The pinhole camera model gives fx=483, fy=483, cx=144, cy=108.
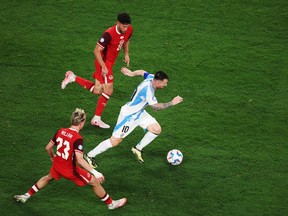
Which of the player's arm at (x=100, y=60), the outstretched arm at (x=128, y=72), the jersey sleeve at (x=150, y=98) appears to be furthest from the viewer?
the player's arm at (x=100, y=60)

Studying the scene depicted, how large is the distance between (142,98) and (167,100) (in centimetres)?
210

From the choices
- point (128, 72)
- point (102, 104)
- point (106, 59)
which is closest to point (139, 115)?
point (128, 72)

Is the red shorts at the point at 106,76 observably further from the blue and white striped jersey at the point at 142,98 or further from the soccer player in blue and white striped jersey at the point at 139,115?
the blue and white striped jersey at the point at 142,98

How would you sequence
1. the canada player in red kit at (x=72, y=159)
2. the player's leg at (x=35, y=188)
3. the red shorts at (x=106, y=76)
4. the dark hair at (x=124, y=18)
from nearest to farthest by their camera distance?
1. the canada player in red kit at (x=72, y=159)
2. the player's leg at (x=35, y=188)
3. the dark hair at (x=124, y=18)
4. the red shorts at (x=106, y=76)

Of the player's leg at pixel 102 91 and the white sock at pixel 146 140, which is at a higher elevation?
the player's leg at pixel 102 91

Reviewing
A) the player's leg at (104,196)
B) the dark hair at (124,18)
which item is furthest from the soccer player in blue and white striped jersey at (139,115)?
the player's leg at (104,196)

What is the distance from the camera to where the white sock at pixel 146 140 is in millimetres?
8656

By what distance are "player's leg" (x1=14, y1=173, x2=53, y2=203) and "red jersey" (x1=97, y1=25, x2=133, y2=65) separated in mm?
2795

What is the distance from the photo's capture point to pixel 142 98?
830cm

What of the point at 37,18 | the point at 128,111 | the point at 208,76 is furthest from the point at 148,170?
the point at 37,18

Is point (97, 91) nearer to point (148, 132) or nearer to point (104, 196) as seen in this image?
point (148, 132)

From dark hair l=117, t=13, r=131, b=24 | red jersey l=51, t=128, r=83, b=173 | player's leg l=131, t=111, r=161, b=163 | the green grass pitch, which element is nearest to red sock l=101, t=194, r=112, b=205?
the green grass pitch

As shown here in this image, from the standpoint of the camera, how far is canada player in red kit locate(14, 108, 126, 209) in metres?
7.09

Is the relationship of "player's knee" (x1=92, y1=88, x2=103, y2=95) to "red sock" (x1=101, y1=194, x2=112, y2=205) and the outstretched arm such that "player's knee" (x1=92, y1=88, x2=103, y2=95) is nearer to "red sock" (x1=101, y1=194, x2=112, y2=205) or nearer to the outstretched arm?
the outstretched arm
